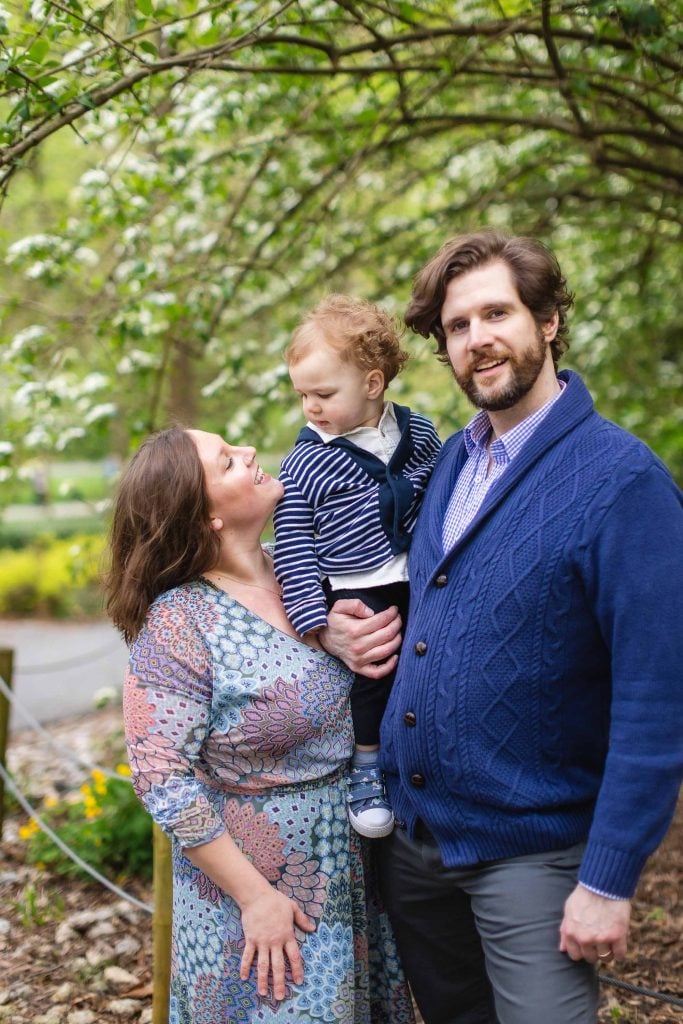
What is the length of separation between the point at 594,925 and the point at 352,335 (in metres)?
1.44

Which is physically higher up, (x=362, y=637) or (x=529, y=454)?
(x=529, y=454)

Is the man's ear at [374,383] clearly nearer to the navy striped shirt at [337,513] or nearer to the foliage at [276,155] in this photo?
the navy striped shirt at [337,513]

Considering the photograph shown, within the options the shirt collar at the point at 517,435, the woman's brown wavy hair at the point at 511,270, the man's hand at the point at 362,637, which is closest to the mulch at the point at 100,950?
the man's hand at the point at 362,637

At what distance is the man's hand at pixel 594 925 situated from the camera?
1868 millimetres

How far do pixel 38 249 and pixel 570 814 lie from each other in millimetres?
3249

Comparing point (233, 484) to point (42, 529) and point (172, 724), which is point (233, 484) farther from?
point (42, 529)

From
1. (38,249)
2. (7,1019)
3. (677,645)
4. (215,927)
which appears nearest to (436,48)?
(38,249)

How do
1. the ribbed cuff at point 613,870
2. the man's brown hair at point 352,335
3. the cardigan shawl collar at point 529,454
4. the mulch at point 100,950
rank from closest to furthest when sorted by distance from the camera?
the ribbed cuff at point 613,870
the cardigan shawl collar at point 529,454
the man's brown hair at point 352,335
the mulch at point 100,950

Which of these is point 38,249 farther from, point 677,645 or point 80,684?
point 80,684

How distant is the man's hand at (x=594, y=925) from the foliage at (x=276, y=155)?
5.30ft

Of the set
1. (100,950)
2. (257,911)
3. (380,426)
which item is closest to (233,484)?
(380,426)

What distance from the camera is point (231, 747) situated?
2256 mm

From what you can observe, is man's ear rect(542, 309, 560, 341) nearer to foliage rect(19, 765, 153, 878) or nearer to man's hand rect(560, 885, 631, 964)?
man's hand rect(560, 885, 631, 964)

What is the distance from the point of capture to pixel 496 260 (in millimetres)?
2248
